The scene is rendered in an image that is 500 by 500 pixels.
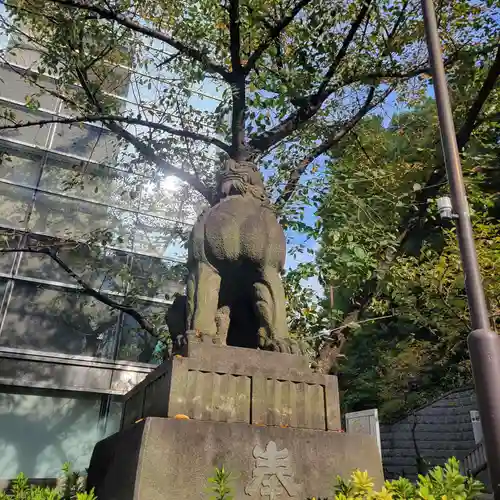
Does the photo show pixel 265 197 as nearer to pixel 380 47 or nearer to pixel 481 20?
pixel 380 47

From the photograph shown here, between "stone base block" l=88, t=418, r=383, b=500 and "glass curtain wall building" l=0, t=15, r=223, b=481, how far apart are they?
562cm

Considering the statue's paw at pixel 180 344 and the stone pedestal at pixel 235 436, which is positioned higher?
the statue's paw at pixel 180 344

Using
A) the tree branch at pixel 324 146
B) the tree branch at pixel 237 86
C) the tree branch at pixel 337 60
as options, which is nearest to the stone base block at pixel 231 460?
the tree branch at pixel 237 86

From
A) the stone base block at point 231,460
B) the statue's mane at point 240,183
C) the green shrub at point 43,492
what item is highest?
the statue's mane at point 240,183

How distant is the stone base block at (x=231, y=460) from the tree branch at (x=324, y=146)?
4.52m

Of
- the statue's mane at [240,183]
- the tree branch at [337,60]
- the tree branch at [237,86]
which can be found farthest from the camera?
the tree branch at [337,60]

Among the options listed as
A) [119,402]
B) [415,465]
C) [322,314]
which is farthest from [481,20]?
[415,465]

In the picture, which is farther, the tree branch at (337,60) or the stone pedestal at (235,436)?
the tree branch at (337,60)

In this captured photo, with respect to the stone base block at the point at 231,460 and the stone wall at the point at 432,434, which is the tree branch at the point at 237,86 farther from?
the stone wall at the point at 432,434

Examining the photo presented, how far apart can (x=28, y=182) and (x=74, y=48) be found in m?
5.10

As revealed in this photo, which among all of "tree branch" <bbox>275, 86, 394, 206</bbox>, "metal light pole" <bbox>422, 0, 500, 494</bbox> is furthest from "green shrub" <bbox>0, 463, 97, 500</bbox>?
"tree branch" <bbox>275, 86, 394, 206</bbox>

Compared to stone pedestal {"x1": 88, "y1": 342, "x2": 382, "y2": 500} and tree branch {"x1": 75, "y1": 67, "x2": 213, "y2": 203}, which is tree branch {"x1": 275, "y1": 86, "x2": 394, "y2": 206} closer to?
tree branch {"x1": 75, "y1": 67, "x2": 213, "y2": 203}

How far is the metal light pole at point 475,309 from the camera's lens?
116 inches

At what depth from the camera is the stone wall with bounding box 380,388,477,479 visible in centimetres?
1412
